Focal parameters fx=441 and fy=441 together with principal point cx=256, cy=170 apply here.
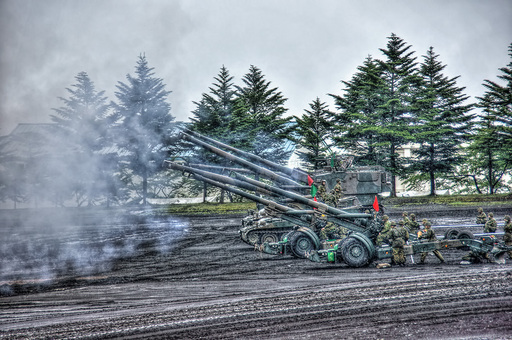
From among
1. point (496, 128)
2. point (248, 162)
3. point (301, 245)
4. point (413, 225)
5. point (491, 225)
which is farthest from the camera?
point (496, 128)

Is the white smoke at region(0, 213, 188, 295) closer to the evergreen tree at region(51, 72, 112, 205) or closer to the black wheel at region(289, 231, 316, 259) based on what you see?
the evergreen tree at region(51, 72, 112, 205)

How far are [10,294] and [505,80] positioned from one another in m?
37.3

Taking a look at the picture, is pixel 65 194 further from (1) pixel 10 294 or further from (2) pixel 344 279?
(2) pixel 344 279

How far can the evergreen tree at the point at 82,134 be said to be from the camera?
18.1 metres

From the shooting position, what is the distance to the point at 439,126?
115ft

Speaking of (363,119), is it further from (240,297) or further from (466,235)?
(240,297)

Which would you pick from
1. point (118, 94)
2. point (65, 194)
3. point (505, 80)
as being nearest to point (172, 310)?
point (65, 194)

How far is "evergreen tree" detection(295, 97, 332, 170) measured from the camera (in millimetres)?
37312

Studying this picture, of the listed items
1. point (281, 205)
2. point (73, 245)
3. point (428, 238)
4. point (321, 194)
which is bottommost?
point (73, 245)

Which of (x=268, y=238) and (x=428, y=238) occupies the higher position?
(x=428, y=238)

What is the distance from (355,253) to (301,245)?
7.04ft

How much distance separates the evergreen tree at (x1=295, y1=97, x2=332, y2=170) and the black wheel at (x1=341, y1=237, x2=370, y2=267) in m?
25.1

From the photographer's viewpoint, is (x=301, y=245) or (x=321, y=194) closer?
(x=301, y=245)

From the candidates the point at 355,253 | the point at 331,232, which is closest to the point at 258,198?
the point at 331,232
